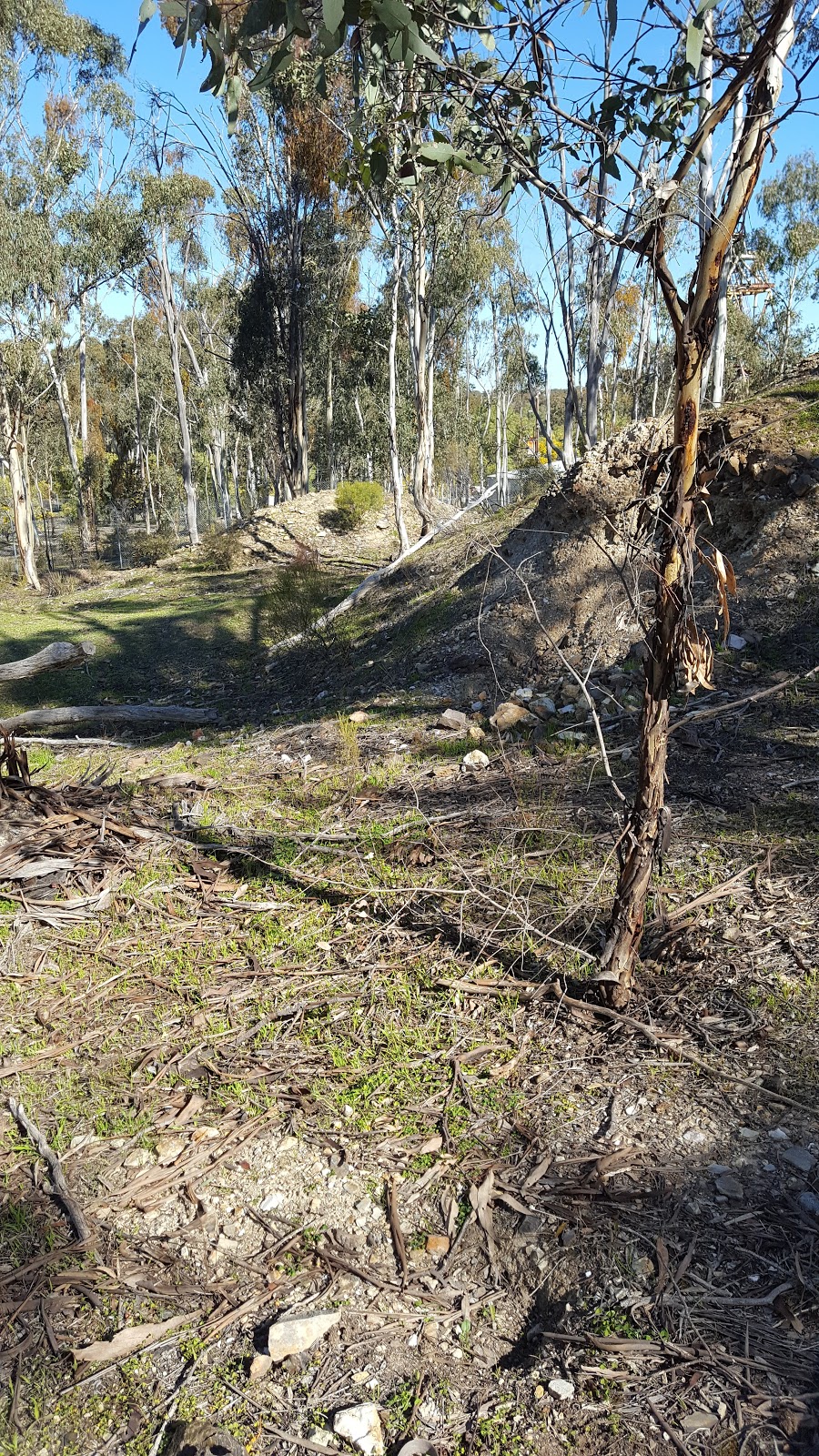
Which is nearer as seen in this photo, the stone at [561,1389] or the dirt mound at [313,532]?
the stone at [561,1389]

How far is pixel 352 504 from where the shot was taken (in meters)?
22.4

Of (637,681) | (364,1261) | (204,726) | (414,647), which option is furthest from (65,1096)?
(414,647)

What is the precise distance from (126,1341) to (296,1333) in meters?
0.38

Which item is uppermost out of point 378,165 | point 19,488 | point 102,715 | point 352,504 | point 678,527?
point 19,488

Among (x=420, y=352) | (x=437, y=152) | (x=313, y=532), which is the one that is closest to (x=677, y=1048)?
(x=437, y=152)

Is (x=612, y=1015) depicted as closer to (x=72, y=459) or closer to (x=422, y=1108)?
(x=422, y=1108)

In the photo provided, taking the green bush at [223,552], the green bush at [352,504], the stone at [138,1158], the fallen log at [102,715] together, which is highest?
the green bush at [352,504]

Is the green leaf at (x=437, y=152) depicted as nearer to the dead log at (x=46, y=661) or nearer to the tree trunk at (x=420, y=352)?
the dead log at (x=46, y=661)

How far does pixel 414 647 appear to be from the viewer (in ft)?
28.2

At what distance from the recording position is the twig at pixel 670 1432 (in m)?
1.66

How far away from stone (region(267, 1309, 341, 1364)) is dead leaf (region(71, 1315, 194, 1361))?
225mm

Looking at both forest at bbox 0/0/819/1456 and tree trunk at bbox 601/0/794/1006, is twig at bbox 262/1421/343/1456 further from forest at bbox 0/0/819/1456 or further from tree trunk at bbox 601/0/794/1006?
tree trunk at bbox 601/0/794/1006

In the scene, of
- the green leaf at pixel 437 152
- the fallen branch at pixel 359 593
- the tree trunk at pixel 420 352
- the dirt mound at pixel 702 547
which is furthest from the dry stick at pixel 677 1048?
the tree trunk at pixel 420 352

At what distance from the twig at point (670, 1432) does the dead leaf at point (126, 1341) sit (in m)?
1.00
